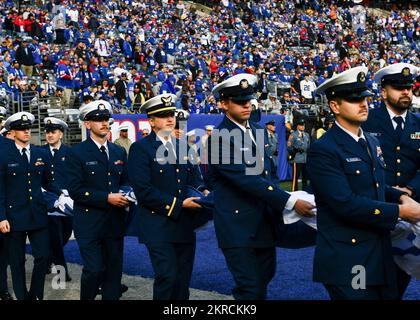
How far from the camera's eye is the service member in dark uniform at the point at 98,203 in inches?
245

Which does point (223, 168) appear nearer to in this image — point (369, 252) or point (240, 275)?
point (240, 275)

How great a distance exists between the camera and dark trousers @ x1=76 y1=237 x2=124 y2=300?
6.12m

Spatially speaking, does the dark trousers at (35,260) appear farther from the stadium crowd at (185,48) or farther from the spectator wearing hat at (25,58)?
the spectator wearing hat at (25,58)

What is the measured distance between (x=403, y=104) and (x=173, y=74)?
2044 centimetres

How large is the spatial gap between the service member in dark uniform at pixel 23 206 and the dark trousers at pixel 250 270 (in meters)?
2.55

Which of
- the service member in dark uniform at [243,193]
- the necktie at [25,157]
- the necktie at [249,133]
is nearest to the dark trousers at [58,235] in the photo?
the necktie at [25,157]

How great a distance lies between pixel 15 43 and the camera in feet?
75.4

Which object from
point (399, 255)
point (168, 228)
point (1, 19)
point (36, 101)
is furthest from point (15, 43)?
point (399, 255)

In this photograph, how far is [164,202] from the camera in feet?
18.5

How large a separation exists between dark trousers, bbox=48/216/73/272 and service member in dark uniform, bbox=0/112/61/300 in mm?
905

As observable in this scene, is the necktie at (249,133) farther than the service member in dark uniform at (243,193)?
Yes
